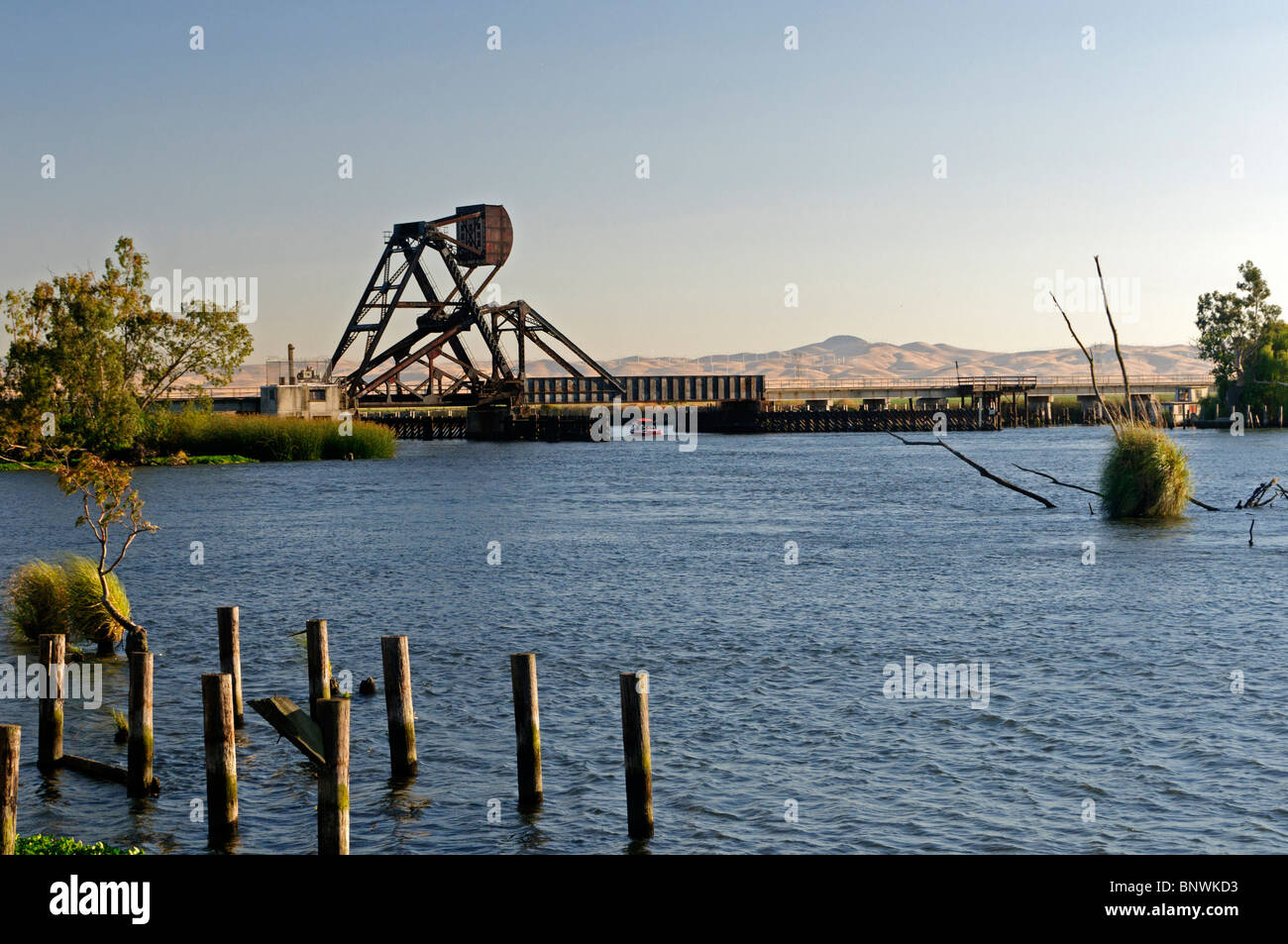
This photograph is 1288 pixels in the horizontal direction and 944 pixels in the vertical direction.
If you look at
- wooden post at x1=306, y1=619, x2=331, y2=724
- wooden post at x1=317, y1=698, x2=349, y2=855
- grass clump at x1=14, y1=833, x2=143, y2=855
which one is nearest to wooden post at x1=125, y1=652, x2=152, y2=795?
wooden post at x1=306, y1=619, x2=331, y2=724

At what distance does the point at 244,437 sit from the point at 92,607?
3067 inches

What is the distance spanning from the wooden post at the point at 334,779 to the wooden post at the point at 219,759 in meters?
1.84

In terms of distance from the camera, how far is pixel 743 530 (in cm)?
4822

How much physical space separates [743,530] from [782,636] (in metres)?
22.7

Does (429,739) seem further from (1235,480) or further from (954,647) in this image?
(1235,480)

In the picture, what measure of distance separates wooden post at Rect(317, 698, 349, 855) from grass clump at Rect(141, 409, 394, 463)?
8706 cm

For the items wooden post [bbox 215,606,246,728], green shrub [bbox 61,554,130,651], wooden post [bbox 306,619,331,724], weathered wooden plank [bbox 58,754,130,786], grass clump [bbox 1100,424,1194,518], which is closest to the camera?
weathered wooden plank [bbox 58,754,130,786]

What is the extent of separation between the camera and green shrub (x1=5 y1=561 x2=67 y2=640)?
930 inches

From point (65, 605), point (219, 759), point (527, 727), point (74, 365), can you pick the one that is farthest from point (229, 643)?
point (74, 365)

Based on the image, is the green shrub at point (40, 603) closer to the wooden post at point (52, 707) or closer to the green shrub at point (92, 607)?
the green shrub at point (92, 607)

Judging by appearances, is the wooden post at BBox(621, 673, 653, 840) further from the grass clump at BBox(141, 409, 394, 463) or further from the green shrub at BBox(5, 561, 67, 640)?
the grass clump at BBox(141, 409, 394, 463)

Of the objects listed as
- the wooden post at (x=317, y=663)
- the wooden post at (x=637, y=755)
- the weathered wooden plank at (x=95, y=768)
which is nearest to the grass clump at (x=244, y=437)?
the wooden post at (x=317, y=663)

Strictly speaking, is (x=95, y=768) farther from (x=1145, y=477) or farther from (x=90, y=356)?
(x=90, y=356)

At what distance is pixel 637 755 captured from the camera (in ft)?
43.1
